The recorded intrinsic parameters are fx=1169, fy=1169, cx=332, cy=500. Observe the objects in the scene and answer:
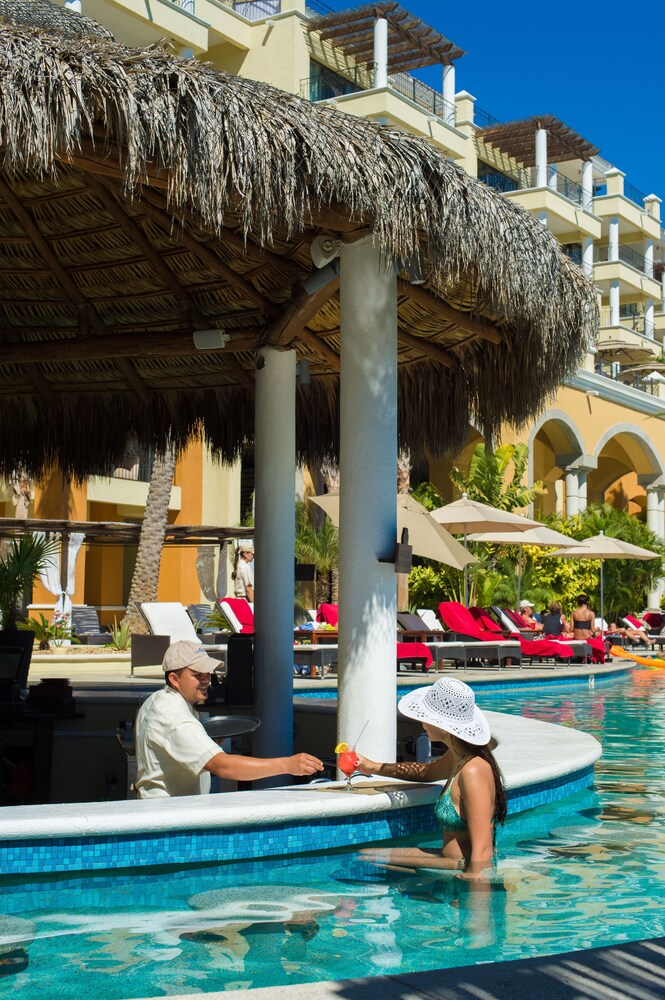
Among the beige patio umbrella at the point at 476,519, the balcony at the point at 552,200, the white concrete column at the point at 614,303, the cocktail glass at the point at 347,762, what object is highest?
the balcony at the point at 552,200

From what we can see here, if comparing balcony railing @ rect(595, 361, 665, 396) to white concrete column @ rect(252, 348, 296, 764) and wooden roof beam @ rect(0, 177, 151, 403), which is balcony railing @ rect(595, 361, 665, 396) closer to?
wooden roof beam @ rect(0, 177, 151, 403)

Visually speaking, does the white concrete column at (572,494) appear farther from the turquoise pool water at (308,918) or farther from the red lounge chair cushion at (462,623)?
the turquoise pool water at (308,918)

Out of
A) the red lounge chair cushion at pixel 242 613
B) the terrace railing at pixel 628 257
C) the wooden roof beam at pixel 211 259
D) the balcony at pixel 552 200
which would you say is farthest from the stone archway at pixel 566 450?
the wooden roof beam at pixel 211 259

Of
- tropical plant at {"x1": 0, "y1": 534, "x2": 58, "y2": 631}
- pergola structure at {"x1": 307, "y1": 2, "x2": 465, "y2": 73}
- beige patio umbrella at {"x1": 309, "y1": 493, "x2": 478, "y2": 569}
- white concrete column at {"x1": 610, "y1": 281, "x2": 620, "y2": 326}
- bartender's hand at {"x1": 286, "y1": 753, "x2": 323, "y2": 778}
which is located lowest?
bartender's hand at {"x1": 286, "y1": 753, "x2": 323, "y2": 778}

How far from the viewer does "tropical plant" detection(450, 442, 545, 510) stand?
26.0 metres

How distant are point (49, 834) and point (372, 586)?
2.20 meters

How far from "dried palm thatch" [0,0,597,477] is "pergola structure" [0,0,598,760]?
0.02 metres

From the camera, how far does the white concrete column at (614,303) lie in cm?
3969

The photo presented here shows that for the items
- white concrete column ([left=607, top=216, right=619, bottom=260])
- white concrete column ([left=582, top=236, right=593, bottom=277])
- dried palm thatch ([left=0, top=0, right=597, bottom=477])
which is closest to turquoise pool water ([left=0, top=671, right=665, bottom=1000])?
dried palm thatch ([left=0, top=0, right=597, bottom=477])

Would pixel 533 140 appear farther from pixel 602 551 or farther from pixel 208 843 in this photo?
pixel 208 843

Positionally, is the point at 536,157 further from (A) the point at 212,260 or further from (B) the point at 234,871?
(B) the point at 234,871

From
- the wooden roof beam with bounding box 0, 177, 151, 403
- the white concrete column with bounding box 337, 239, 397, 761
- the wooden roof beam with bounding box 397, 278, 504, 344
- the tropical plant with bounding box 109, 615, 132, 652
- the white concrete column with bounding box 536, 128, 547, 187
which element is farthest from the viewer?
the white concrete column with bounding box 536, 128, 547, 187

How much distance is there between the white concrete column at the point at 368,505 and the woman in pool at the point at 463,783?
1.22 meters

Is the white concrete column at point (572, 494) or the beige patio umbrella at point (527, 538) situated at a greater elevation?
the white concrete column at point (572, 494)
